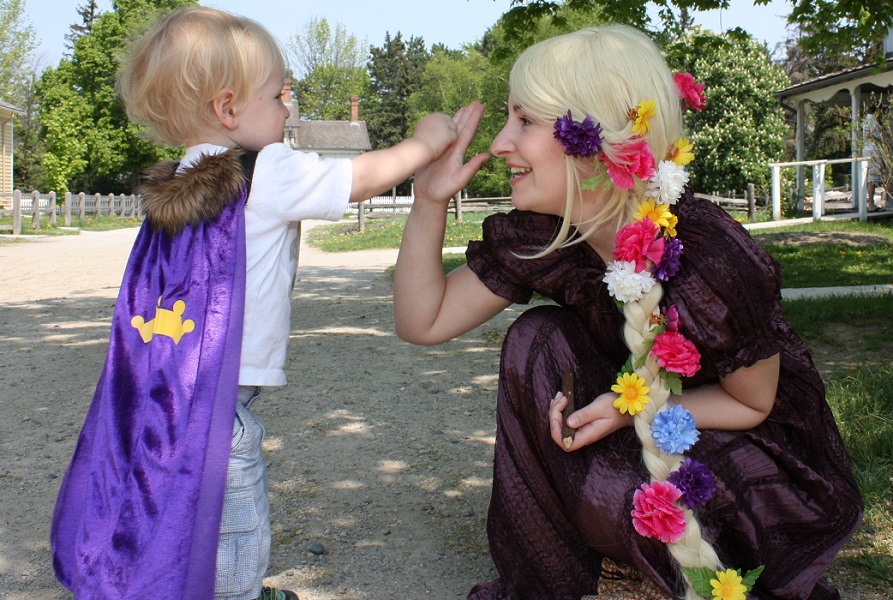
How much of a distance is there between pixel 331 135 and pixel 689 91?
5793 centimetres

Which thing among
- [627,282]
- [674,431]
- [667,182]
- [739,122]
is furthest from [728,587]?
[739,122]

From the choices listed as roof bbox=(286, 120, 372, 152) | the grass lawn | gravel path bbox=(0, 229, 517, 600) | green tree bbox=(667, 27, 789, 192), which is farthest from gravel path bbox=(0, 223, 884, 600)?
roof bbox=(286, 120, 372, 152)

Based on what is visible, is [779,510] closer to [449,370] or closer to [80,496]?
[80,496]

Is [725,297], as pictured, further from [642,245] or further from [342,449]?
[342,449]

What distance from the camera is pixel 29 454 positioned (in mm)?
3963

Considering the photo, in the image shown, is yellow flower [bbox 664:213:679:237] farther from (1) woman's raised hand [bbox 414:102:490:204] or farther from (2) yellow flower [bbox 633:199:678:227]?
(1) woman's raised hand [bbox 414:102:490:204]

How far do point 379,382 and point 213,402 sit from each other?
319 centimetres

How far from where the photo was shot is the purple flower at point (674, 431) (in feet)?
6.81

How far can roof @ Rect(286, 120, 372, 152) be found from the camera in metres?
57.2

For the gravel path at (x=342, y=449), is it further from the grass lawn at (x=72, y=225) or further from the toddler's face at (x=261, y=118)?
the grass lawn at (x=72, y=225)

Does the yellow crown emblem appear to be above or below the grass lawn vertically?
below

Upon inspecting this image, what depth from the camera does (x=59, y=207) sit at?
26.2m

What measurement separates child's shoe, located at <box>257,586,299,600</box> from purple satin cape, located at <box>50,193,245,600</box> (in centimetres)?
32

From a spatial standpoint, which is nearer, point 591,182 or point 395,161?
point 591,182
